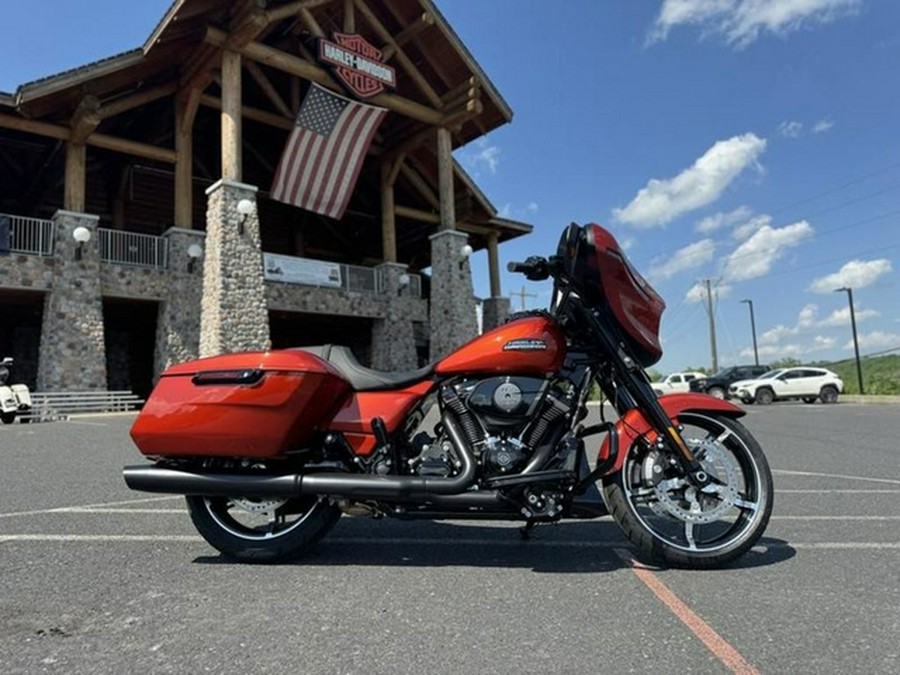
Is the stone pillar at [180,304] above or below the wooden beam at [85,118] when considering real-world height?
below

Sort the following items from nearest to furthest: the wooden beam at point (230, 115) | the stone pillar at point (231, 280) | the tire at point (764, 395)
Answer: the stone pillar at point (231, 280) < the wooden beam at point (230, 115) < the tire at point (764, 395)

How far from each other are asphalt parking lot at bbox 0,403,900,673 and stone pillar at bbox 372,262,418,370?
16.2 metres

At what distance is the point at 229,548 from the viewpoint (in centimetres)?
310

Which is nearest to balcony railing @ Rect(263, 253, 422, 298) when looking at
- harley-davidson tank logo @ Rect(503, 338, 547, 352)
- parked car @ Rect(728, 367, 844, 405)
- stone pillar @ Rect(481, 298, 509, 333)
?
stone pillar @ Rect(481, 298, 509, 333)

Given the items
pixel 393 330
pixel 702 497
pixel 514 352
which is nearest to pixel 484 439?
pixel 514 352

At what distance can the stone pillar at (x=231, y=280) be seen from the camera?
14742 mm

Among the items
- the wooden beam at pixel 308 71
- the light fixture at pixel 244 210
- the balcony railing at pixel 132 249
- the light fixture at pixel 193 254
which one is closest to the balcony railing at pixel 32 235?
the balcony railing at pixel 132 249

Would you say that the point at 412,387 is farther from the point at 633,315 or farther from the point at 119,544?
the point at 119,544

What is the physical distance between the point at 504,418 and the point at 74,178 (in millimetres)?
16214

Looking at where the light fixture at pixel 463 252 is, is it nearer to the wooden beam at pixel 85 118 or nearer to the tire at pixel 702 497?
the wooden beam at pixel 85 118

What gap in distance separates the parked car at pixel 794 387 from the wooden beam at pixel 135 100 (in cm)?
2287

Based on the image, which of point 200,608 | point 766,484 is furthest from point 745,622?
point 200,608

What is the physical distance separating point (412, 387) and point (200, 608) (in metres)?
1.31

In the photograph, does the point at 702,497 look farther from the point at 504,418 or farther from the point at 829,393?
the point at 829,393
